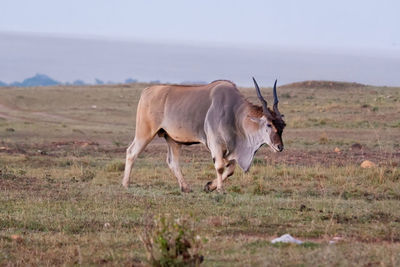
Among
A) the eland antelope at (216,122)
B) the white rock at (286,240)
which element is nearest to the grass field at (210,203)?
the white rock at (286,240)

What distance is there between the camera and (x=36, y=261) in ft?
22.6

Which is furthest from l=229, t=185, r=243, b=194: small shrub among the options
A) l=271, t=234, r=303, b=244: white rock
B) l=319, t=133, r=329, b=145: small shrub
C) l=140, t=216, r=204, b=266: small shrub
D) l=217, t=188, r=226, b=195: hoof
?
l=319, t=133, r=329, b=145: small shrub

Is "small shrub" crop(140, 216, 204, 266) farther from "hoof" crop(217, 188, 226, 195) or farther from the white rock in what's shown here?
"hoof" crop(217, 188, 226, 195)

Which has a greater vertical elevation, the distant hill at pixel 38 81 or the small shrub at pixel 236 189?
the small shrub at pixel 236 189

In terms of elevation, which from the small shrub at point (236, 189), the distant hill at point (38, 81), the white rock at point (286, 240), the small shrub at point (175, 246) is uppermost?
the small shrub at point (175, 246)

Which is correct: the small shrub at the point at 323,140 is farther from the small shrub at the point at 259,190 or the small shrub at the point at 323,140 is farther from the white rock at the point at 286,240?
the white rock at the point at 286,240

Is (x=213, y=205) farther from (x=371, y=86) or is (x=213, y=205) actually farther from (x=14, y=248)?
(x=371, y=86)

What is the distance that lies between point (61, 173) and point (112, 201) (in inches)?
174

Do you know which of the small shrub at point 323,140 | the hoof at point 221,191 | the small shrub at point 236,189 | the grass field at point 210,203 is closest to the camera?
the grass field at point 210,203

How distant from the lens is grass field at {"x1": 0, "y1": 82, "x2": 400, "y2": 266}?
701 cm

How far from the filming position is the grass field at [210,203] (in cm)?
701

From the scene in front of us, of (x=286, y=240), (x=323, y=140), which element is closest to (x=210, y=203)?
A: (x=286, y=240)

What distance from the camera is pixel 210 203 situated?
10133 mm

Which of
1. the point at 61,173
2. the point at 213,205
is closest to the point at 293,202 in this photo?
the point at 213,205
